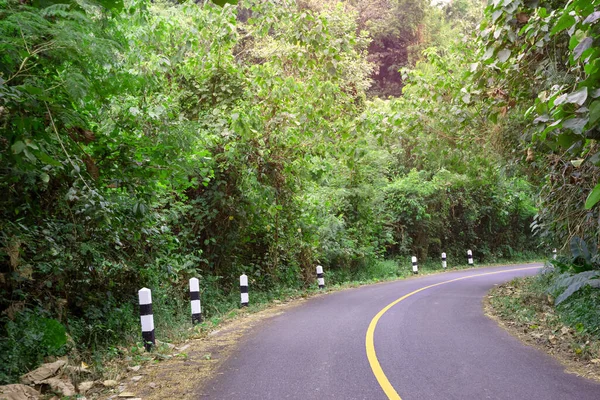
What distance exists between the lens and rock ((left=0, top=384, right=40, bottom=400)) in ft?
16.7

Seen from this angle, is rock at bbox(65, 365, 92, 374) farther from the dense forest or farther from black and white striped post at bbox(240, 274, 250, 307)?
black and white striped post at bbox(240, 274, 250, 307)

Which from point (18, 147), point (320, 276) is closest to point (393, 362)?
point (18, 147)

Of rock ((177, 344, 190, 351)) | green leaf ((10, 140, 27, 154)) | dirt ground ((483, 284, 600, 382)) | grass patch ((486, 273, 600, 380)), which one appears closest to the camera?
green leaf ((10, 140, 27, 154))

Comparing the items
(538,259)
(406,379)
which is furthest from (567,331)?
(538,259)

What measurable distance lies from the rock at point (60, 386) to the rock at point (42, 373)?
0.28ft

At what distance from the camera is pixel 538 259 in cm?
3359

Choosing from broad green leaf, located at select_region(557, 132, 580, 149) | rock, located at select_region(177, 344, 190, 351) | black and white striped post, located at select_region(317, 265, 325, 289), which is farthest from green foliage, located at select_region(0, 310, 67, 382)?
black and white striped post, located at select_region(317, 265, 325, 289)

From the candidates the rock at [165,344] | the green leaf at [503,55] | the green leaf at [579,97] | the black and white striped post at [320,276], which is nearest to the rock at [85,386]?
the rock at [165,344]

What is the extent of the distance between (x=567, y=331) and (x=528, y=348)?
1.14 metres

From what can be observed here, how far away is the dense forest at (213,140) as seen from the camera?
16.0 ft

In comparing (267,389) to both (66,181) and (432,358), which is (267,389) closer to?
(432,358)

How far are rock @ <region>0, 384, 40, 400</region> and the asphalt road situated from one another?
177cm

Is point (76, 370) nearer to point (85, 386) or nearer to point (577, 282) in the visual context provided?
point (85, 386)

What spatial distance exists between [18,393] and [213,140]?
26.0ft
